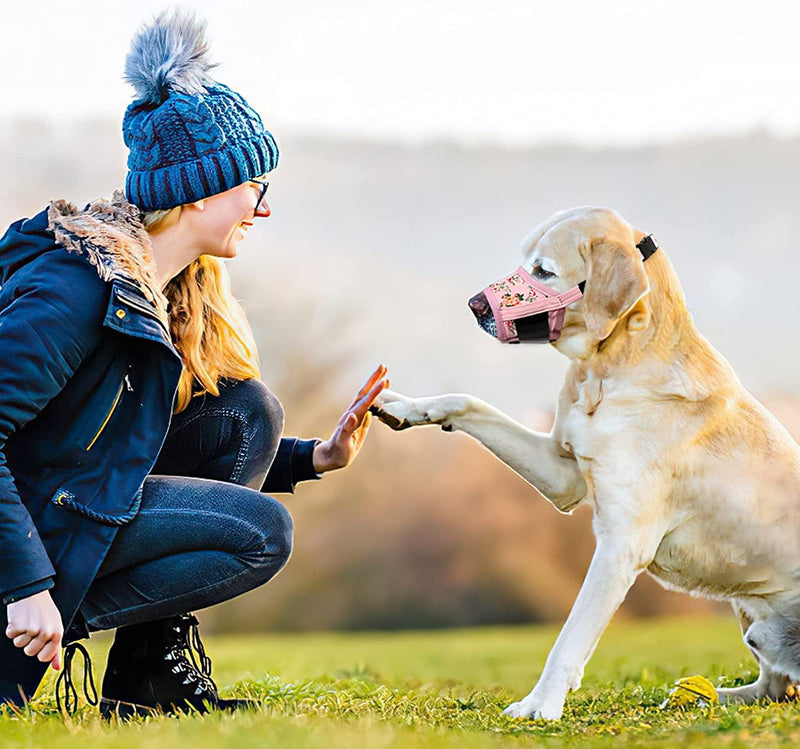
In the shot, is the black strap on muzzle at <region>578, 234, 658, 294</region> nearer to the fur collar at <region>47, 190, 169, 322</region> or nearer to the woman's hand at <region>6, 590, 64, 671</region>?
the fur collar at <region>47, 190, 169, 322</region>

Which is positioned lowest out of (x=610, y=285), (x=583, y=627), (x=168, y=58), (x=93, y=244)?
(x=583, y=627)

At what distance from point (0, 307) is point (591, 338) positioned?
1783 mm

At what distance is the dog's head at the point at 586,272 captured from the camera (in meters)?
3.18

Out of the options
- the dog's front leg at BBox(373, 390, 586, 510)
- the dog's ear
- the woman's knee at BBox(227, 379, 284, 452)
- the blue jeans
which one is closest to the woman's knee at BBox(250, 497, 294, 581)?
the blue jeans

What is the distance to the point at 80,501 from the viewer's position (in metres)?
2.46

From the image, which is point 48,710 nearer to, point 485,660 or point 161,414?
point 161,414

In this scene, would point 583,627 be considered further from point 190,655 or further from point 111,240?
point 111,240

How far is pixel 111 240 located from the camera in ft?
8.41

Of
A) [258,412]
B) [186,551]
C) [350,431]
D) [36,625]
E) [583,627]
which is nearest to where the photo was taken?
[36,625]

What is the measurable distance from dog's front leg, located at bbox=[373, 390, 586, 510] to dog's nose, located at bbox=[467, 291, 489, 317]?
12.7 inches

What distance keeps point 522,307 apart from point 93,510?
4.85 feet

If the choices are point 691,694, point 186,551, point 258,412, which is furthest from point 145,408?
point 691,694

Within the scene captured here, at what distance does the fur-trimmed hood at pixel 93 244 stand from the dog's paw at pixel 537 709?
4.76 feet

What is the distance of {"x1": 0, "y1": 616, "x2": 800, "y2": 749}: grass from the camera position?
2.13 m
